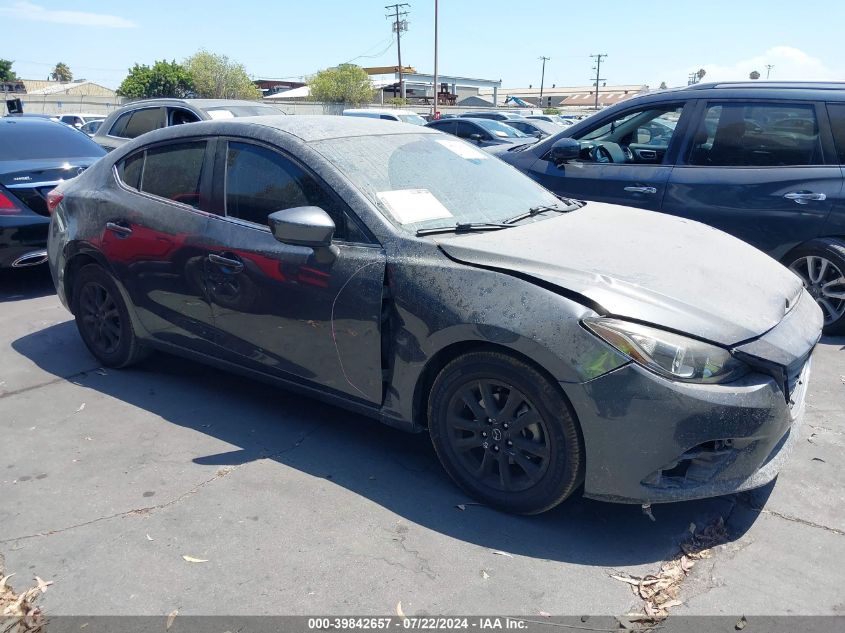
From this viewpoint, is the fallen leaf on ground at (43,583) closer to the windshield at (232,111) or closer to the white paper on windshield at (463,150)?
the white paper on windshield at (463,150)

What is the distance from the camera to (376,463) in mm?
3674

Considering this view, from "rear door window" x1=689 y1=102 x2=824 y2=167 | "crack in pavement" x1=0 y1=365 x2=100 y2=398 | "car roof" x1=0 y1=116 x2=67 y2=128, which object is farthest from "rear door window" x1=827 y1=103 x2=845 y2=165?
"car roof" x1=0 y1=116 x2=67 y2=128

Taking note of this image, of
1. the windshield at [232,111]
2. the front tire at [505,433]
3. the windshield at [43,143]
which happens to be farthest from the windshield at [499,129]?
the front tire at [505,433]

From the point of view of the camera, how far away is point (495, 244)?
130 inches

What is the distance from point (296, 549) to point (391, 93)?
256ft

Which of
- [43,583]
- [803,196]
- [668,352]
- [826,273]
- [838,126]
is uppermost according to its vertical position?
[838,126]

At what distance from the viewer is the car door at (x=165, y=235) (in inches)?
161

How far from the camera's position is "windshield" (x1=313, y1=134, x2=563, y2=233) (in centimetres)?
357

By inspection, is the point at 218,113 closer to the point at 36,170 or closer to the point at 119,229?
the point at 36,170

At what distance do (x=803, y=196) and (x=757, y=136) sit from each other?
61 cm

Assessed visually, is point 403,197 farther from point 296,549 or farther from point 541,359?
point 296,549

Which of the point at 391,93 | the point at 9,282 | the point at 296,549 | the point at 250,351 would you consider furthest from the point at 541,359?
the point at 391,93

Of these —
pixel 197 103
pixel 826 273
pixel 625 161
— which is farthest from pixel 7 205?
pixel 826 273

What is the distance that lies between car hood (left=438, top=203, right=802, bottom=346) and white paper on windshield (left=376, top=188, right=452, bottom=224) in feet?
0.75
